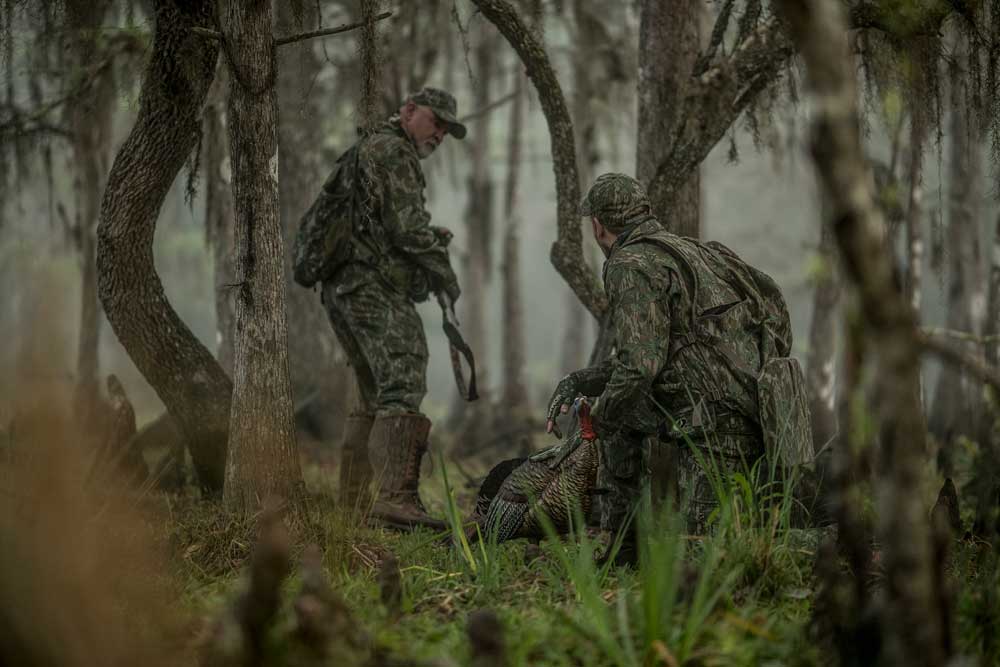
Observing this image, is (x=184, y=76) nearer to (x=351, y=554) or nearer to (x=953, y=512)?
(x=351, y=554)

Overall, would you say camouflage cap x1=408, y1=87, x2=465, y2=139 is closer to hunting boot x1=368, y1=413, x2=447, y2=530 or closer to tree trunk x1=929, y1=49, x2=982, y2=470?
hunting boot x1=368, y1=413, x2=447, y2=530

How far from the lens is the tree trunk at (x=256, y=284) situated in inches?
186

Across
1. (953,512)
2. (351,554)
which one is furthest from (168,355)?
(953,512)

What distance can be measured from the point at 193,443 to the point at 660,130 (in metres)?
3.67

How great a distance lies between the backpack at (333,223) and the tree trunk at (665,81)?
195 centimetres

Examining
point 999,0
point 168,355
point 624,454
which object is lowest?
point 624,454

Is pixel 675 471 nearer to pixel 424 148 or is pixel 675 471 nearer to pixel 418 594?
pixel 418 594

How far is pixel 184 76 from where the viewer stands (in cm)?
523

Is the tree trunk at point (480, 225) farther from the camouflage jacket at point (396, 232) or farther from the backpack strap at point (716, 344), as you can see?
the backpack strap at point (716, 344)

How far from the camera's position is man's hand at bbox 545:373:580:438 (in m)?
4.49

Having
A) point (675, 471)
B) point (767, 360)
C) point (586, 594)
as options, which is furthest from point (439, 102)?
point (586, 594)

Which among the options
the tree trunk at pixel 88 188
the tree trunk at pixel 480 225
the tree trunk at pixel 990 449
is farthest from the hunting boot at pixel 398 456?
the tree trunk at pixel 480 225

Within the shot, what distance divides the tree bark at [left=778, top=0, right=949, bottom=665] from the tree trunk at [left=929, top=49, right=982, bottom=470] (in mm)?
6854

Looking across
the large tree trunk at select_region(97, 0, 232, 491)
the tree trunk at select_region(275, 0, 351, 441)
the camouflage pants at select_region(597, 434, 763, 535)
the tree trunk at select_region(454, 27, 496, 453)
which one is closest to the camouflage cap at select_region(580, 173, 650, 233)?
the camouflage pants at select_region(597, 434, 763, 535)
